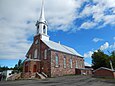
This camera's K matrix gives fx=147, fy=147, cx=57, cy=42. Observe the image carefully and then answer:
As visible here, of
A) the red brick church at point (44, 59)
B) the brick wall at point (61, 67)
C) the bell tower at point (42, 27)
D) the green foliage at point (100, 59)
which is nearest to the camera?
the red brick church at point (44, 59)

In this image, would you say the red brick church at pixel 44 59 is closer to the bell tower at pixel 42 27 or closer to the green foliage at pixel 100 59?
the bell tower at pixel 42 27

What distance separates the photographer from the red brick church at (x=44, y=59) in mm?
33906

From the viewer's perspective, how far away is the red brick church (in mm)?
33906

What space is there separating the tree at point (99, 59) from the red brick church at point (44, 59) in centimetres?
1011

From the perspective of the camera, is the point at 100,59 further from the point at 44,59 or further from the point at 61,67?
the point at 44,59

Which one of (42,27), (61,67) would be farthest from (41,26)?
(61,67)

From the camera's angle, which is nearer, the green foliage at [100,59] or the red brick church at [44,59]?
the red brick church at [44,59]

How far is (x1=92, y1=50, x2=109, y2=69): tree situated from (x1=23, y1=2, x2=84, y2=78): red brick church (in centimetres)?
1011

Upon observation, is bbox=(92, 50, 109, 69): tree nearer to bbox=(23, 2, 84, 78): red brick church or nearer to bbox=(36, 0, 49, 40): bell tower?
A: bbox=(23, 2, 84, 78): red brick church

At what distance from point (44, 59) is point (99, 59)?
2184cm

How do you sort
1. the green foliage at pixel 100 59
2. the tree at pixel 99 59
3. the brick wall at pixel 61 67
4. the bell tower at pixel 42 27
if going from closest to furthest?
the brick wall at pixel 61 67
the bell tower at pixel 42 27
the green foliage at pixel 100 59
the tree at pixel 99 59

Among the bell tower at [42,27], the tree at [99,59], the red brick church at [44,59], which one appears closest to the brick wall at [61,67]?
the red brick church at [44,59]

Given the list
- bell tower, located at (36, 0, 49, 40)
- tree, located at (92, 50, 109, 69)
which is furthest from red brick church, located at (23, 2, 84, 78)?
tree, located at (92, 50, 109, 69)

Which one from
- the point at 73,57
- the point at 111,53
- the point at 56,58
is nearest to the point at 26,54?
the point at 56,58
